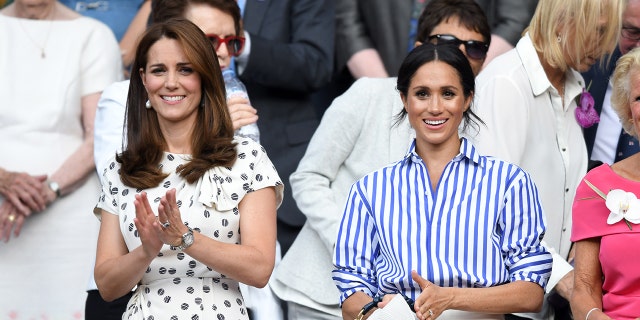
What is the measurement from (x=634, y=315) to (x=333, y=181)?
1.59 m

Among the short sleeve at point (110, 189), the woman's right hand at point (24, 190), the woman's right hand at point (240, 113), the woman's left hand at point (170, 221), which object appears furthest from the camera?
the woman's right hand at point (24, 190)

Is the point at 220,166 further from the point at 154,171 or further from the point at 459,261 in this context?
the point at 459,261

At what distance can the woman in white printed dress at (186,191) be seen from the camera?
4.50 m

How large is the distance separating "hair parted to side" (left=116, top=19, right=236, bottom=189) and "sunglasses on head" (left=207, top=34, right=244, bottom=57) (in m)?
0.76

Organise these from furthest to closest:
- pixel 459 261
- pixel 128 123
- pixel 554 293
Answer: pixel 554 293
pixel 128 123
pixel 459 261

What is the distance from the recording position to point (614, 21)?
5285mm

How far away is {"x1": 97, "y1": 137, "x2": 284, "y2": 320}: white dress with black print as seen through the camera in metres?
4.52

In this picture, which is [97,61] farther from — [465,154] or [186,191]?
[465,154]

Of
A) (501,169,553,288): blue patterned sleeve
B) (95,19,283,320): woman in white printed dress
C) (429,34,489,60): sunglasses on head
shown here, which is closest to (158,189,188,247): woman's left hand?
(95,19,283,320): woman in white printed dress

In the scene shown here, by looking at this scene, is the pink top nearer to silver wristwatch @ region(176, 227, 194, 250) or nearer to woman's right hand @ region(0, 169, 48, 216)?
silver wristwatch @ region(176, 227, 194, 250)

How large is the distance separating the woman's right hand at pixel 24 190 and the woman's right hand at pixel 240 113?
4.52ft

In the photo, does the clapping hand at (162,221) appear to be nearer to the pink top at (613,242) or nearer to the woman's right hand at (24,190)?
the pink top at (613,242)

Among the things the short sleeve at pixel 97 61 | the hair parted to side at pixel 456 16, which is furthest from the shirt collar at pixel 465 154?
the short sleeve at pixel 97 61

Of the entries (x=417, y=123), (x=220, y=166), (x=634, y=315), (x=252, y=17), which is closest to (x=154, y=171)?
(x=220, y=166)
